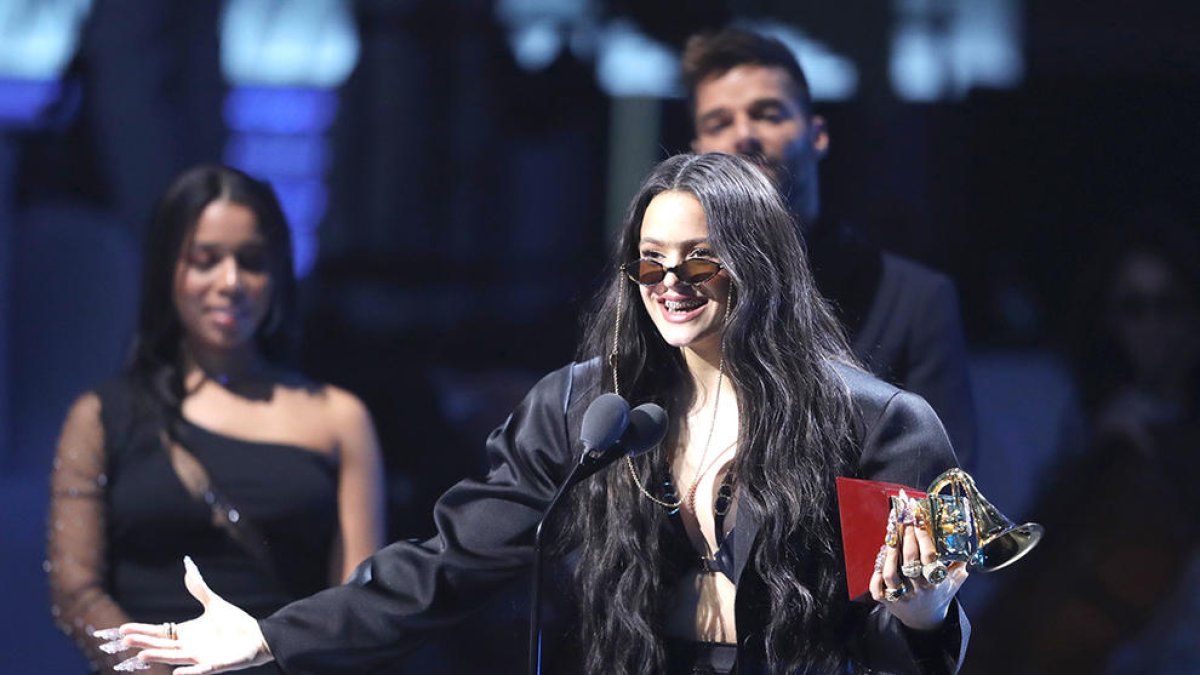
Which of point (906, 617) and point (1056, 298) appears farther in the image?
point (1056, 298)

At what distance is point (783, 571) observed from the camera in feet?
9.53

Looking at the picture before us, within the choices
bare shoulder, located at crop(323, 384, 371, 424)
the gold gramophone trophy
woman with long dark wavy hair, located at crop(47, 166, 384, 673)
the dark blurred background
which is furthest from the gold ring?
the dark blurred background

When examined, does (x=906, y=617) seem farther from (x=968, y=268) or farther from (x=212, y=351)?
(x=968, y=268)

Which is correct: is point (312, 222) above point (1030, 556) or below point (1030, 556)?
above

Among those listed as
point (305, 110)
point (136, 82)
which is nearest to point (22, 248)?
point (136, 82)

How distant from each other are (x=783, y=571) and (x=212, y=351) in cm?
190

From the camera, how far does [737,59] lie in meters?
4.16

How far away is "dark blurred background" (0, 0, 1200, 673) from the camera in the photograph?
499cm

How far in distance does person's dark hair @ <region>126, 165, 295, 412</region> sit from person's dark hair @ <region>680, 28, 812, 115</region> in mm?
1095

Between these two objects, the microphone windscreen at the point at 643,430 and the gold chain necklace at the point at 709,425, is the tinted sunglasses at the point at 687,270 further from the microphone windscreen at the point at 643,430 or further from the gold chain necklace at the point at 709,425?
the microphone windscreen at the point at 643,430

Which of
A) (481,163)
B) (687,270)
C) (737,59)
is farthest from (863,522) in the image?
(481,163)

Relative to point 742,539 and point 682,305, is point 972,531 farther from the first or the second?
point 682,305

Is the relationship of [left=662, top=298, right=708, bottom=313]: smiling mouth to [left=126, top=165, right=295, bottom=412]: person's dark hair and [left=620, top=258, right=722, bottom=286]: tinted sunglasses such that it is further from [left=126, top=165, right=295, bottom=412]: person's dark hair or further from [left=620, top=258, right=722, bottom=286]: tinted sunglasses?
[left=126, top=165, right=295, bottom=412]: person's dark hair

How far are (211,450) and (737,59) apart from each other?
1.58 m
